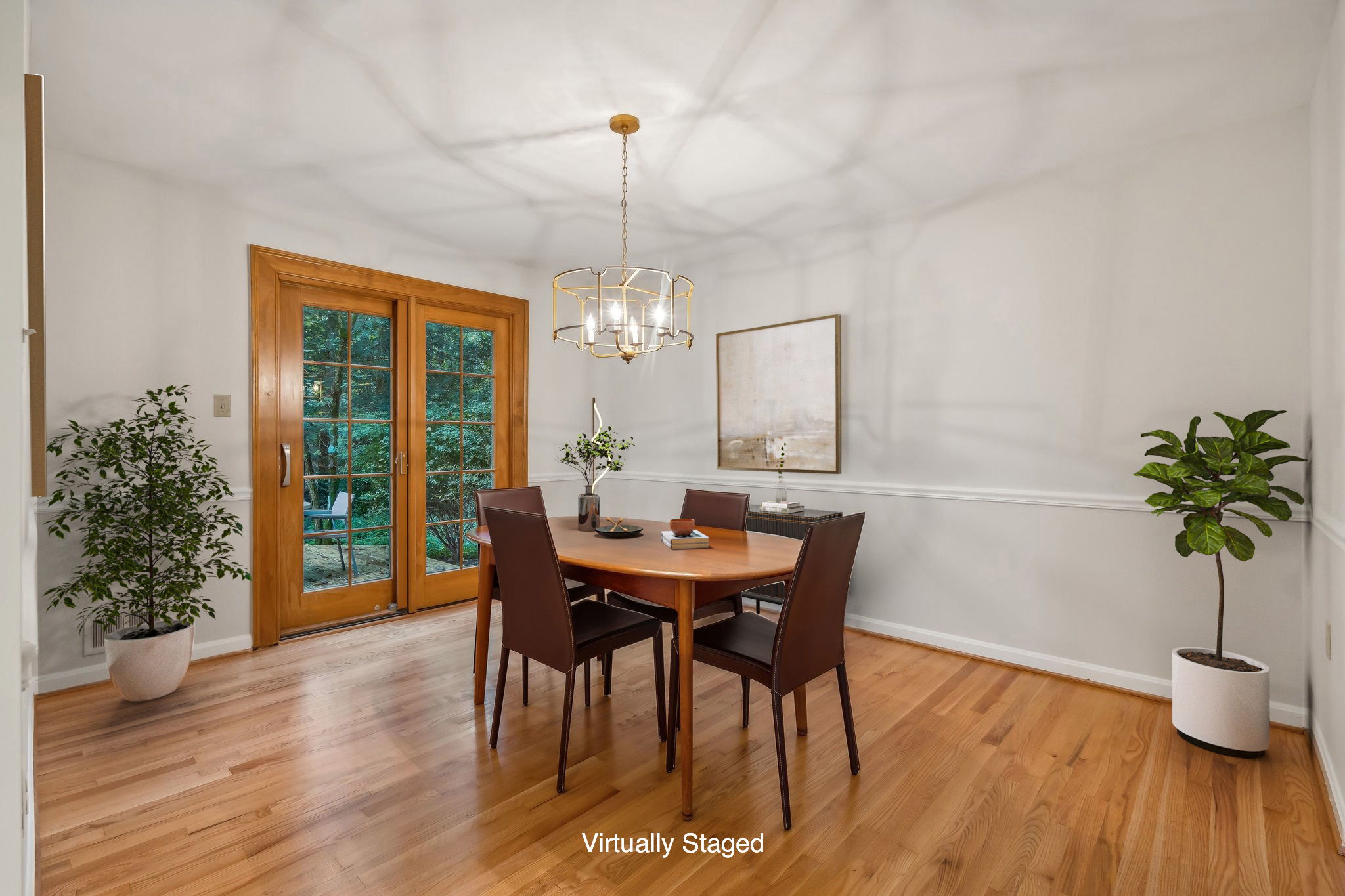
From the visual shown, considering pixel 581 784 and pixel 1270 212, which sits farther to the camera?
pixel 1270 212

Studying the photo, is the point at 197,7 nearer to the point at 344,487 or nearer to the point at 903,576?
the point at 344,487

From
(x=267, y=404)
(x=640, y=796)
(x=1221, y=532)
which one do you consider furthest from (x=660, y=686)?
(x=267, y=404)

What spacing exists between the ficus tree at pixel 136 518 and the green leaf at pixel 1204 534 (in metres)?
4.04

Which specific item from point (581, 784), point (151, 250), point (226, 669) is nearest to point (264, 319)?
point (151, 250)

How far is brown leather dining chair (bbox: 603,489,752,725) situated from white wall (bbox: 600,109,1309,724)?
3.51ft

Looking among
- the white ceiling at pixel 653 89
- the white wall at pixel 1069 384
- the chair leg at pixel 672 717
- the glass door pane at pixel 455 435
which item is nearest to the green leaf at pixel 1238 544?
the white wall at pixel 1069 384

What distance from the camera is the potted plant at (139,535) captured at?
108 inches

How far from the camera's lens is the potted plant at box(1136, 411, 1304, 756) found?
2303 millimetres

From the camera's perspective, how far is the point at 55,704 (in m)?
2.76

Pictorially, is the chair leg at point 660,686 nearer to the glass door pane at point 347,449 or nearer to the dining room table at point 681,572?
the dining room table at point 681,572

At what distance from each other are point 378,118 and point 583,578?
205 centimetres

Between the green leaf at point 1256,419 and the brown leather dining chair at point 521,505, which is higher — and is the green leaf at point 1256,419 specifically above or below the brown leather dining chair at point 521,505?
above

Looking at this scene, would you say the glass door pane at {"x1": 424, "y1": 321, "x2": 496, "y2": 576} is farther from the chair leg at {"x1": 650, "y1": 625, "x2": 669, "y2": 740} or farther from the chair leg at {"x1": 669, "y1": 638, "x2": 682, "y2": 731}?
the chair leg at {"x1": 669, "y1": 638, "x2": 682, "y2": 731}

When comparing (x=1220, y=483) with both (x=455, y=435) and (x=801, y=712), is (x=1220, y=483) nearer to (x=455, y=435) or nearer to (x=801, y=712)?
(x=801, y=712)
